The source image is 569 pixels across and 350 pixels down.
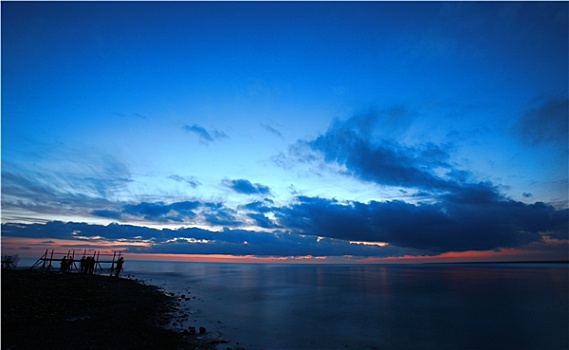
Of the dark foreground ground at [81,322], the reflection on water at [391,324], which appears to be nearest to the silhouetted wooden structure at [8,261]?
the dark foreground ground at [81,322]

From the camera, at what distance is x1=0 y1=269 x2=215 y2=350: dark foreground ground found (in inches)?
809

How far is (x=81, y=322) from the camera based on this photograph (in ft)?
84.5

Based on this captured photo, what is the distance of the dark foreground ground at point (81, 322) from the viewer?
2055cm

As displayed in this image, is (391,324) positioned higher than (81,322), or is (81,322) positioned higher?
(81,322)

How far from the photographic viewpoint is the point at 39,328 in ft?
74.2

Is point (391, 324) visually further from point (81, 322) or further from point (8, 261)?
point (8, 261)

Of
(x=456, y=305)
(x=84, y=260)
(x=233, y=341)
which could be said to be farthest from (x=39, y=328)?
(x=84, y=260)

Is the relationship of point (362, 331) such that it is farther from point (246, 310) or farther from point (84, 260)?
point (84, 260)

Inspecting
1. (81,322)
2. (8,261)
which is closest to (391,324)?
(81,322)

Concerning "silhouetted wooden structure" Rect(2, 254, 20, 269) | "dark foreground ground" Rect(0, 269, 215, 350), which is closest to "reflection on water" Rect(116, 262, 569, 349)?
"dark foreground ground" Rect(0, 269, 215, 350)

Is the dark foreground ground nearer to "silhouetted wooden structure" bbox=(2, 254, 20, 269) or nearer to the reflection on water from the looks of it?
the reflection on water

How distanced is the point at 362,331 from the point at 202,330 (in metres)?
15.8

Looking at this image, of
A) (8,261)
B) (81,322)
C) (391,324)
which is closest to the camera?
(81,322)

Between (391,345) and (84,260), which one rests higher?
(84,260)
